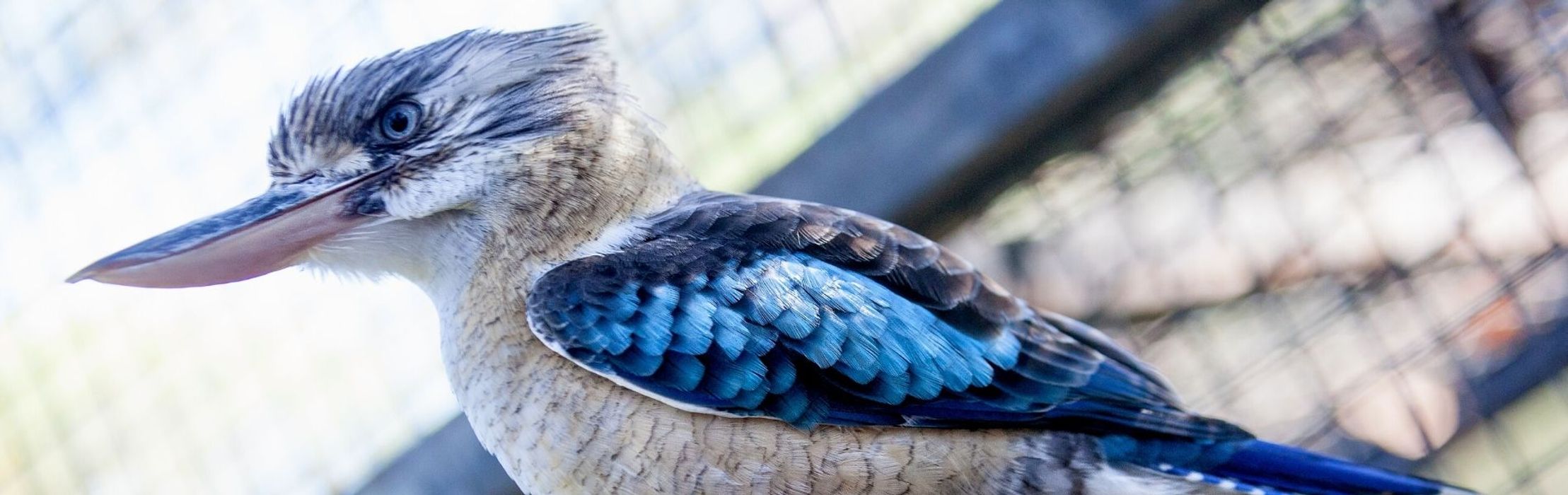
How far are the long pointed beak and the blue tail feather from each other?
0.90m

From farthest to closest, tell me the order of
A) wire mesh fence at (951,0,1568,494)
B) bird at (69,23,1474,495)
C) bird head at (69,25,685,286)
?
wire mesh fence at (951,0,1568,494) → bird head at (69,25,685,286) → bird at (69,23,1474,495)

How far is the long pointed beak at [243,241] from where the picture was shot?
42.8 inches

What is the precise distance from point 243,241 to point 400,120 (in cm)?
20

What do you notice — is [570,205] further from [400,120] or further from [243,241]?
[243,241]

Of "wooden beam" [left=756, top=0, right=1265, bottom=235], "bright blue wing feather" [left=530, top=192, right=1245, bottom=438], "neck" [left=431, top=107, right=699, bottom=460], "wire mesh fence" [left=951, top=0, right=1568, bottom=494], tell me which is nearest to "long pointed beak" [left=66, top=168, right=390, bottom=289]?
"neck" [left=431, top=107, right=699, bottom=460]

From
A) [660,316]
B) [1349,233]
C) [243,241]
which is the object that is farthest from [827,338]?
[1349,233]

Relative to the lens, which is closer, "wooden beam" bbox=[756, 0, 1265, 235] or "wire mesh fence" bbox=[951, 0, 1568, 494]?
"wooden beam" bbox=[756, 0, 1265, 235]

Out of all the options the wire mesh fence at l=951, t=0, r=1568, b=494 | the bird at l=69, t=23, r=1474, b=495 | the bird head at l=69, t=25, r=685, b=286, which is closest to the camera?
the bird at l=69, t=23, r=1474, b=495

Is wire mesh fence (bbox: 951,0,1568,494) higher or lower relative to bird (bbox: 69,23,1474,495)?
higher

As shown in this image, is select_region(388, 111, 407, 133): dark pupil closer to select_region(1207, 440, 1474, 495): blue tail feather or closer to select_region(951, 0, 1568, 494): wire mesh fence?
select_region(951, 0, 1568, 494): wire mesh fence

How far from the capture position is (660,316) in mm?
1072

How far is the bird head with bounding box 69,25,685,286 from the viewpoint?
1.13m

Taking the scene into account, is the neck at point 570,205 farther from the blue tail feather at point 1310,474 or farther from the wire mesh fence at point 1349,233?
the blue tail feather at point 1310,474

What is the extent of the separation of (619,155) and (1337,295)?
1223 mm
